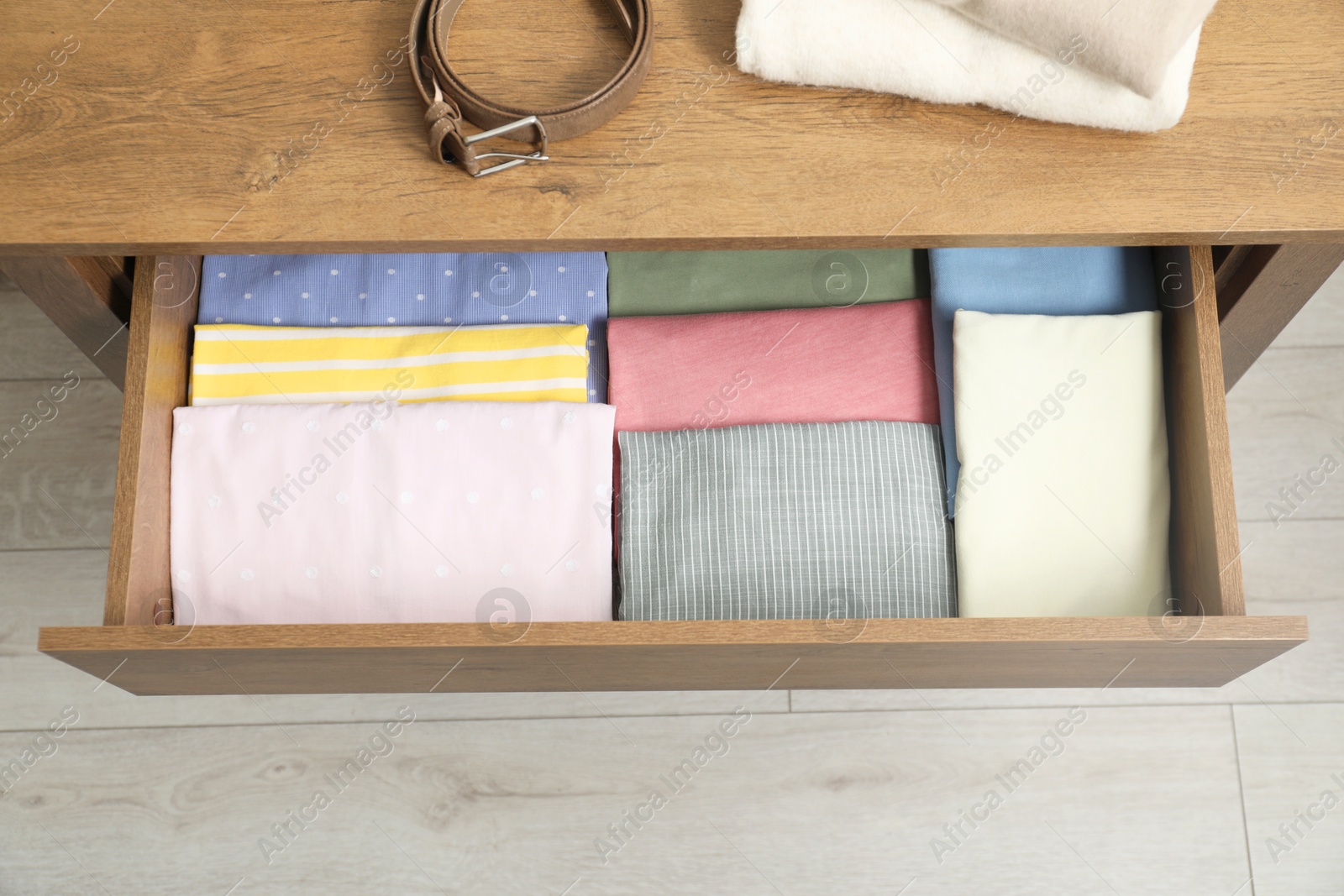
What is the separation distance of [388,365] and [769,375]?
317 mm

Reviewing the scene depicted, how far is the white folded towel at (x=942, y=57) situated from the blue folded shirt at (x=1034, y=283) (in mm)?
176

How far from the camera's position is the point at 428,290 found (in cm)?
83

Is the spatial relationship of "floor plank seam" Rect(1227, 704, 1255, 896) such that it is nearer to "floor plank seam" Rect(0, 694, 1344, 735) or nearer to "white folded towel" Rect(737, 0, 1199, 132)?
"floor plank seam" Rect(0, 694, 1344, 735)

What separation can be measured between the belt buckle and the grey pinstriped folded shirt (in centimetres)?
25

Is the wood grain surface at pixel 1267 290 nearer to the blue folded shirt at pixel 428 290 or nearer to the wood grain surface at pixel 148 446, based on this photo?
the blue folded shirt at pixel 428 290

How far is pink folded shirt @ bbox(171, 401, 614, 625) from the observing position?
29.2 inches

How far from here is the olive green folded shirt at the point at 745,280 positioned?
2.75 feet

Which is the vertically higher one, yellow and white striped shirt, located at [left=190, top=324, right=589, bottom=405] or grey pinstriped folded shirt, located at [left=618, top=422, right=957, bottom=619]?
yellow and white striped shirt, located at [left=190, top=324, right=589, bottom=405]

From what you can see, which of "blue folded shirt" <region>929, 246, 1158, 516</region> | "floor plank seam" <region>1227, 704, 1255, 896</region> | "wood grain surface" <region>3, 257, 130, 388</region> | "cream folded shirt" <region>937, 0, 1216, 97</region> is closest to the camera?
"cream folded shirt" <region>937, 0, 1216, 97</region>

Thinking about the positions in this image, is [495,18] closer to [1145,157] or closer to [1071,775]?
[1145,157]

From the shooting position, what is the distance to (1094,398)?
2.50 feet

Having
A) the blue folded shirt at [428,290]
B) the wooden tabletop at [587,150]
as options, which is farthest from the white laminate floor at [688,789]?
the wooden tabletop at [587,150]

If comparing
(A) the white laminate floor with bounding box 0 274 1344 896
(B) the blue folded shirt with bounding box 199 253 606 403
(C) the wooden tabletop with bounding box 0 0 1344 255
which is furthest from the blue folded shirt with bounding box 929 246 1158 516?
(A) the white laminate floor with bounding box 0 274 1344 896

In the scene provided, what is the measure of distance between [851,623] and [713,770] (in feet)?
1.37
